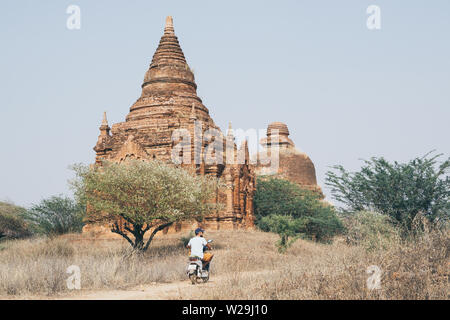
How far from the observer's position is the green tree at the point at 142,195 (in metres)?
16.2

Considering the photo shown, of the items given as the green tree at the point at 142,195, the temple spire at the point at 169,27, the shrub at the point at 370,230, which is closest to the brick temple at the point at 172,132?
the temple spire at the point at 169,27

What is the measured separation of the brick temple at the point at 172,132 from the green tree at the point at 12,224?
374 inches

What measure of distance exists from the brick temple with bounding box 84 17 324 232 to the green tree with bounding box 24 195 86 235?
5408 mm

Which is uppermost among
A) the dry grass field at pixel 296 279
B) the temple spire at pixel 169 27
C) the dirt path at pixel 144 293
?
the temple spire at pixel 169 27

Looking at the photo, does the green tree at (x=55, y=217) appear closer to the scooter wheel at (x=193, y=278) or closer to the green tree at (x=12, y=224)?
the green tree at (x=12, y=224)

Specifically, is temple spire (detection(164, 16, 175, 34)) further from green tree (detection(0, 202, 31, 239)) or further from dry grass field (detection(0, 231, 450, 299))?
dry grass field (detection(0, 231, 450, 299))

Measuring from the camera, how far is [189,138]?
75.0 ft

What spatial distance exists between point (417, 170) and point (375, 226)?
456cm

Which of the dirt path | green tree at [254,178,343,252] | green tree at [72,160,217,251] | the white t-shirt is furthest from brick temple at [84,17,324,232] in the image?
the dirt path

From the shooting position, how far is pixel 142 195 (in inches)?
648

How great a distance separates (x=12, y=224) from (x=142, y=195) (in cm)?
1879

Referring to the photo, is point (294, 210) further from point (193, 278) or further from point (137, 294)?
point (137, 294)
